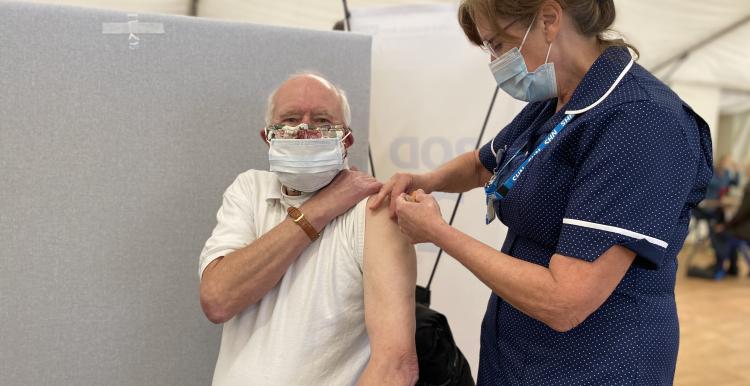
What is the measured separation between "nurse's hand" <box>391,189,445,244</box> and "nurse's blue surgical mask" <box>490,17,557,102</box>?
0.31 m

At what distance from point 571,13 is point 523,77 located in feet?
0.57

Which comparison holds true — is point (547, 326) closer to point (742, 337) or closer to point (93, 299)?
point (93, 299)

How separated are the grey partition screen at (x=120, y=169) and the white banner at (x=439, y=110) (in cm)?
46

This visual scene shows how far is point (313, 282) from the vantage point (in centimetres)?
154

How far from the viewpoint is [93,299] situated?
1.91 meters

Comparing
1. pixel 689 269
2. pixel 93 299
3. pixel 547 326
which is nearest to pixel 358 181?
pixel 547 326

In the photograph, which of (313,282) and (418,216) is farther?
(313,282)

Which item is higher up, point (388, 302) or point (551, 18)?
point (551, 18)

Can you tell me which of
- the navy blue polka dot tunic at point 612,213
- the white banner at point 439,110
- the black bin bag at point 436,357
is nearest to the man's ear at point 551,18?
the navy blue polka dot tunic at point 612,213

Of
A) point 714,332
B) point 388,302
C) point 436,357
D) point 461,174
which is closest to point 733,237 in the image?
point 714,332

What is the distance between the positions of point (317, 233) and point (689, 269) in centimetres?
756

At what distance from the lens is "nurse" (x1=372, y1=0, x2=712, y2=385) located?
1079mm

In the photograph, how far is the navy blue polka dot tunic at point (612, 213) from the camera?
1.07 meters

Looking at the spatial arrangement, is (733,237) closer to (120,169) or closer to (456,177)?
(456,177)
